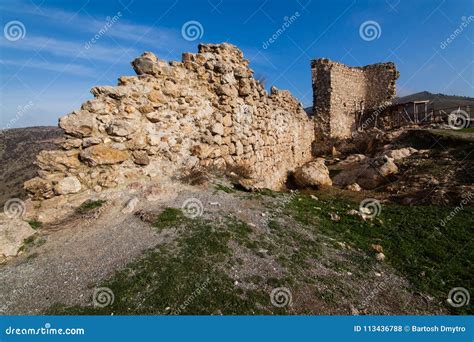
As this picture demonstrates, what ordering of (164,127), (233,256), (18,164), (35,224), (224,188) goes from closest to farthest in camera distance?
(233,256) < (35,224) < (224,188) < (164,127) < (18,164)

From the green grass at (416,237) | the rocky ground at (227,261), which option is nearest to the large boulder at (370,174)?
the green grass at (416,237)

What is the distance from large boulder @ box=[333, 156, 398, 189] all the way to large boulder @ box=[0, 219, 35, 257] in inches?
425

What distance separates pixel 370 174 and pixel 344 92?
14.3 m

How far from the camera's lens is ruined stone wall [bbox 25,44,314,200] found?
235 inches

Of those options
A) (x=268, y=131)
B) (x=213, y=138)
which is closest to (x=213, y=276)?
(x=213, y=138)

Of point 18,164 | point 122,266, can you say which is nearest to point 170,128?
point 122,266

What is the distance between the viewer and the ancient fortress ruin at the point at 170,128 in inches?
235

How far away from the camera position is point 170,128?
7.34 meters

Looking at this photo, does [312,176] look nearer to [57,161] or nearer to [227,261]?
[227,261]

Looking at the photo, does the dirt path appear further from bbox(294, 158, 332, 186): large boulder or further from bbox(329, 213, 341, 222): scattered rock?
bbox(294, 158, 332, 186): large boulder

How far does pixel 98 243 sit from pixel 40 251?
3.04 feet

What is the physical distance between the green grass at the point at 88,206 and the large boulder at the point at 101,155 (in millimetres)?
846

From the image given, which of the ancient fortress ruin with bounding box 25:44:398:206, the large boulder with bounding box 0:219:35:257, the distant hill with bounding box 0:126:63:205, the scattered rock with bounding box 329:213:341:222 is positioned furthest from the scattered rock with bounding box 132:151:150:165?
the scattered rock with bounding box 329:213:341:222

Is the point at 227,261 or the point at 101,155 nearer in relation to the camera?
the point at 227,261
